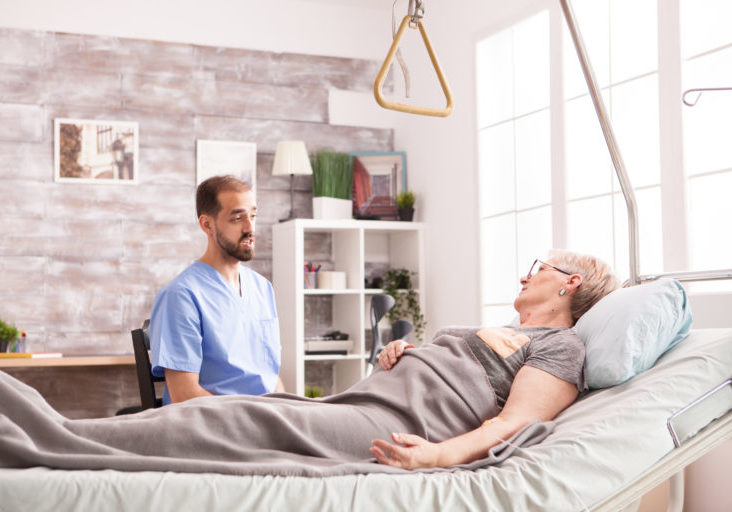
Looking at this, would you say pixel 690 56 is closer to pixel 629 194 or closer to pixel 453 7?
pixel 629 194

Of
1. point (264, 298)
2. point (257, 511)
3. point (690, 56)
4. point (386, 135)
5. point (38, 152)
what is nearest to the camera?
point (257, 511)

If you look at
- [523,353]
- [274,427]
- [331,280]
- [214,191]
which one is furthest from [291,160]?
[274,427]

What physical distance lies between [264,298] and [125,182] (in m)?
2.08

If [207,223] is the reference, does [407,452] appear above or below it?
below

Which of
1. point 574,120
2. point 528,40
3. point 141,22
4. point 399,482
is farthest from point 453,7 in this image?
point 399,482

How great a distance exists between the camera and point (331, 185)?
15.7ft

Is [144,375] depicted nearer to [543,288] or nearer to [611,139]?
[543,288]

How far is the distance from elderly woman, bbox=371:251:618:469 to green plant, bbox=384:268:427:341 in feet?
8.04

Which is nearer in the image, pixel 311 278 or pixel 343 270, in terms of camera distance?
pixel 311 278

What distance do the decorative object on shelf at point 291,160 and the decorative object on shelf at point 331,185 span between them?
5.4 inches

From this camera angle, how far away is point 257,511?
1.40m

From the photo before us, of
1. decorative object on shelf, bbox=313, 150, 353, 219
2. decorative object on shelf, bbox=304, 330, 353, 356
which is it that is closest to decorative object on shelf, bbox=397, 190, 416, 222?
decorative object on shelf, bbox=313, 150, 353, 219

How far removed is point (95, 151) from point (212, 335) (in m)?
2.38

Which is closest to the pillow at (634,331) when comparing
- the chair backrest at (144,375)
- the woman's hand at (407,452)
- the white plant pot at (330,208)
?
the woman's hand at (407,452)
